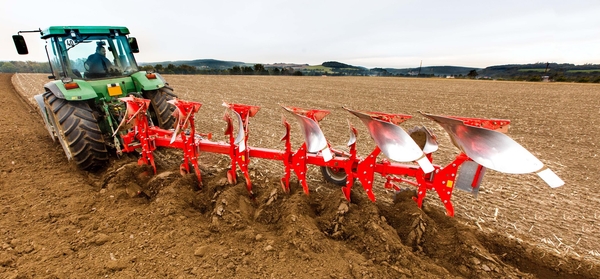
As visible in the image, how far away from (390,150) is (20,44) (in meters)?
5.57

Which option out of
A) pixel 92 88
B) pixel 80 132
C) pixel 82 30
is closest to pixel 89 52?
pixel 82 30

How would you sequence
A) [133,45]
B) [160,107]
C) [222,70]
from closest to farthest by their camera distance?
[160,107] → [133,45] → [222,70]

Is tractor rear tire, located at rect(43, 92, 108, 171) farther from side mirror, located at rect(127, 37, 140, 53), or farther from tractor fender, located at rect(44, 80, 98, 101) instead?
side mirror, located at rect(127, 37, 140, 53)

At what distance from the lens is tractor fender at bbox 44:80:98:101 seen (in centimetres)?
356

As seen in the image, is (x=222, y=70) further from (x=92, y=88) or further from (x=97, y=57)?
(x=92, y=88)

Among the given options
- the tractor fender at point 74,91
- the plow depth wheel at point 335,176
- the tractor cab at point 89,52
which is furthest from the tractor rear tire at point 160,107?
the plow depth wheel at point 335,176

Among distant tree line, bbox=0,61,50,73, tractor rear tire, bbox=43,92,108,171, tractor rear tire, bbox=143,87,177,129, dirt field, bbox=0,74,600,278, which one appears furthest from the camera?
distant tree line, bbox=0,61,50,73

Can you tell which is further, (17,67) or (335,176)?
(17,67)

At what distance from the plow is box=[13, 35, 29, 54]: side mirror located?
0.01 meters

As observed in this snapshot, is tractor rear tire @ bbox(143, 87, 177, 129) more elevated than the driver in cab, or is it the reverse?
the driver in cab

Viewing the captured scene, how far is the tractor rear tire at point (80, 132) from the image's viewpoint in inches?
139

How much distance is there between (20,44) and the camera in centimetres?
423

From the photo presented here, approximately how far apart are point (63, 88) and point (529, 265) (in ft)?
18.1

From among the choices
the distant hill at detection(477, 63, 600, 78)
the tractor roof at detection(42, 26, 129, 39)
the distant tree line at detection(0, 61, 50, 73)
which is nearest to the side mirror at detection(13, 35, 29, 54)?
the tractor roof at detection(42, 26, 129, 39)
